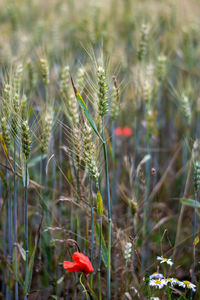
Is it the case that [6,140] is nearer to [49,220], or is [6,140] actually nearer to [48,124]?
[48,124]

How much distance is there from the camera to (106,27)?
4.08 metres

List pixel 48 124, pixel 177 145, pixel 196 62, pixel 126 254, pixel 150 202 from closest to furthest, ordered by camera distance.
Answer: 1. pixel 126 254
2. pixel 48 124
3. pixel 150 202
4. pixel 177 145
5. pixel 196 62

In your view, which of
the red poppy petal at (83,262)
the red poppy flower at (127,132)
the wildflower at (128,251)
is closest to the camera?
the red poppy petal at (83,262)

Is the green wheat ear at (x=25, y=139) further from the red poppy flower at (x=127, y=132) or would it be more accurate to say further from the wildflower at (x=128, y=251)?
the red poppy flower at (x=127, y=132)

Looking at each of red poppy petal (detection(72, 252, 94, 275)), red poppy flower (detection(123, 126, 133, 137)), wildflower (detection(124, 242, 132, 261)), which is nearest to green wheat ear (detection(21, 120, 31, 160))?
red poppy petal (detection(72, 252, 94, 275))

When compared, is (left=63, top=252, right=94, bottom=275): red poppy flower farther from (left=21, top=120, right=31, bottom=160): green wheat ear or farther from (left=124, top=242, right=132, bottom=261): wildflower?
(left=21, top=120, right=31, bottom=160): green wheat ear

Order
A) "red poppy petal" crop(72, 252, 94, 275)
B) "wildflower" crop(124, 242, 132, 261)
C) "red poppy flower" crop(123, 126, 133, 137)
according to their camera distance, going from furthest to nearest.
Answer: "red poppy flower" crop(123, 126, 133, 137), "wildflower" crop(124, 242, 132, 261), "red poppy petal" crop(72, 252, 94, 275)

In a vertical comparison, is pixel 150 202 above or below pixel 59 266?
above

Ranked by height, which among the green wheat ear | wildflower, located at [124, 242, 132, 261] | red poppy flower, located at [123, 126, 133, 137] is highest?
red poppy flower, located at [123, 126, 133, 137]

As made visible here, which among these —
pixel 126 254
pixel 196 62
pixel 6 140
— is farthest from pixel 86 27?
pixel 126 254

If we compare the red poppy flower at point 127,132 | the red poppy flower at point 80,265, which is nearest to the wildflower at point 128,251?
the red poppy flower at point 80,265

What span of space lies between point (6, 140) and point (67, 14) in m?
3.90

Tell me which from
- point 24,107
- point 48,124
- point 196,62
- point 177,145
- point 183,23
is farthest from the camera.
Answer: point 183,23

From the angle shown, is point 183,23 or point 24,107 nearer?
point 24,107
